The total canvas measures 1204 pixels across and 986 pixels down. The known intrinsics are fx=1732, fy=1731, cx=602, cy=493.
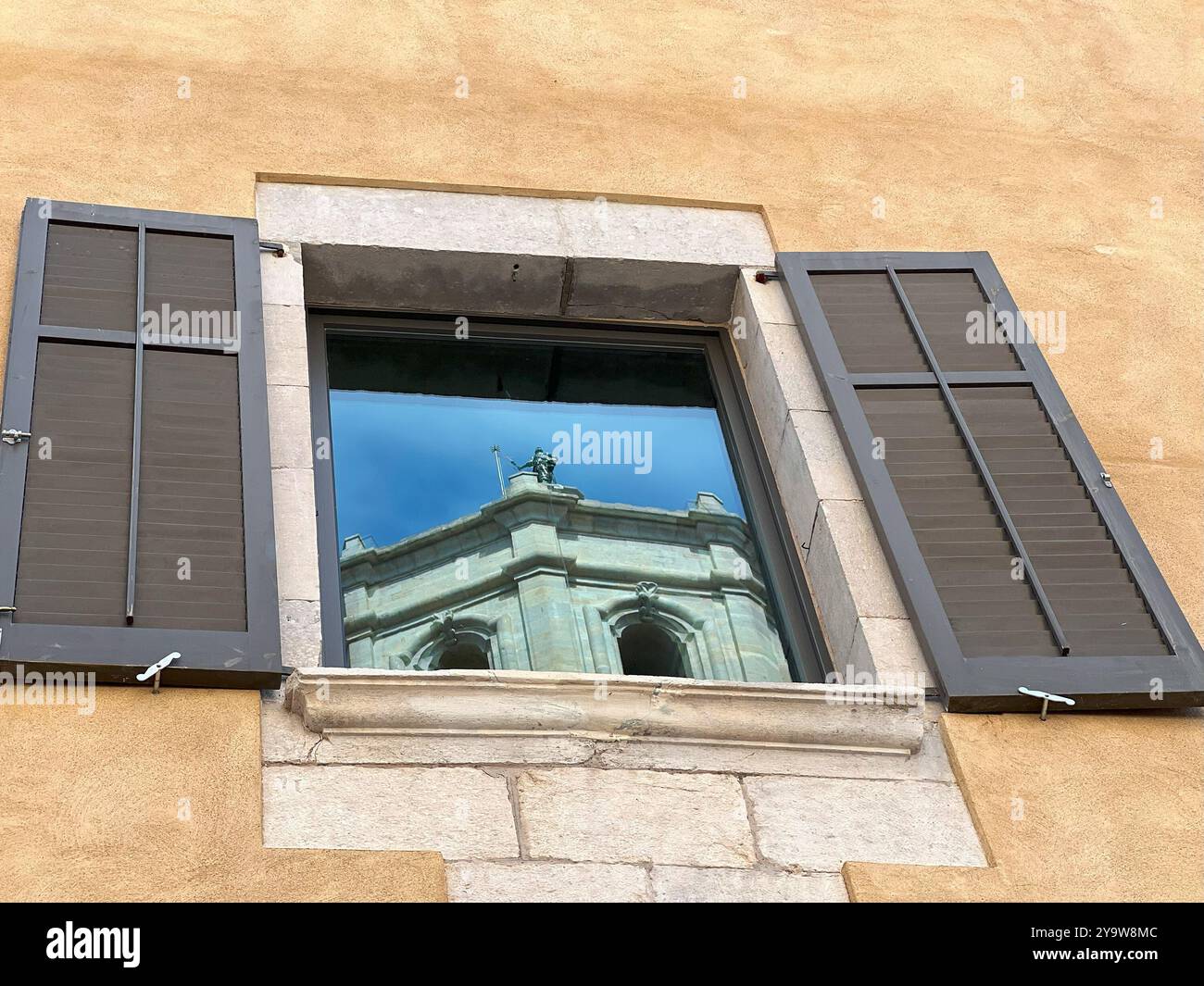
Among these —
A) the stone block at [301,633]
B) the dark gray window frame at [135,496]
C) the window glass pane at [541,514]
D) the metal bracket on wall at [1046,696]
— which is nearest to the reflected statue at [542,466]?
the window glass pane at [541,514]

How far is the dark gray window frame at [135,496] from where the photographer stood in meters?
4.30

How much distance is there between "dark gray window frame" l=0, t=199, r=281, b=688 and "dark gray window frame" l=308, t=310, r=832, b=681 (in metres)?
0.36

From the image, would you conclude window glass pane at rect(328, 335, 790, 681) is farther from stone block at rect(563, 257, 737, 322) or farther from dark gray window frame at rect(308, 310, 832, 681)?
stone block at rect(563, 257, 737, 322)

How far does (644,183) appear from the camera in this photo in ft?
20.8

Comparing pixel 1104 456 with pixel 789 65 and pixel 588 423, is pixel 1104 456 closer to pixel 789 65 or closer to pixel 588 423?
pixel 588 423

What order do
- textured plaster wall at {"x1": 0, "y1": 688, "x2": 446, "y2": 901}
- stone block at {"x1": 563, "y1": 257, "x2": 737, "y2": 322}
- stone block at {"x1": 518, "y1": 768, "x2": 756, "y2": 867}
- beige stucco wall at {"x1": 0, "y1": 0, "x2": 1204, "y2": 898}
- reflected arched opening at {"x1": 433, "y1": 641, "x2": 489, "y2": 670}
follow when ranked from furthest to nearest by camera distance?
stone block at {"x1": 563, "y1": 257, "x2": 737, "y2": 322}, beige stucco wall at {"x1": 0, "y1": 0, "x2": 1204, "y2": 898}, reflected arched opening at {"x1": 433, "y1": 641, "x2": 489, "y2": 670}, stone block at {"x1": 518, "y1": 768, "x2": 756, "y2": 867}, textured plaster wall at {"x1": 0, "y1": 688, "x2": 446, "y2": 901}

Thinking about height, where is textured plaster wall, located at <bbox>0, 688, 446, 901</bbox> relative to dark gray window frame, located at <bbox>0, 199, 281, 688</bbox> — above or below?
below

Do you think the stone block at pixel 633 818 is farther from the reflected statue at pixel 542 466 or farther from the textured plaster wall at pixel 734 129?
the textured plaster wall at pixel 734 129

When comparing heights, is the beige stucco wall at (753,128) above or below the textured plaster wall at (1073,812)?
above

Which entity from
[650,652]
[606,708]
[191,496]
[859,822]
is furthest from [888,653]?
[191,496]

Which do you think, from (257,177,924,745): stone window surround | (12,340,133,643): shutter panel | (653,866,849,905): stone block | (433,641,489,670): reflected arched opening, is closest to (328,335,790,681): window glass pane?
(433,641,489,670): reflected arched opening

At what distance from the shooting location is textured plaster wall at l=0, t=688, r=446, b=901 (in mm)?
3906
